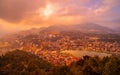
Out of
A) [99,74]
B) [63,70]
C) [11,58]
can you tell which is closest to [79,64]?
[63,70]

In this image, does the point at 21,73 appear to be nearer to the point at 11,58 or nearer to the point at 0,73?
the point at 0,73

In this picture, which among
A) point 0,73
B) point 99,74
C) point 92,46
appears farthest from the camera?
point 92,46

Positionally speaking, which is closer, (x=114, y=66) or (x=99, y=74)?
(x=114, y=66)

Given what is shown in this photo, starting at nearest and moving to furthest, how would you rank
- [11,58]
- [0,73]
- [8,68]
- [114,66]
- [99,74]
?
[114,66], [99,74], [0,73], [8,68], [11,58]

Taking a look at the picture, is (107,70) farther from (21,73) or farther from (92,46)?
(92,46)

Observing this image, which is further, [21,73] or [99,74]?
[21,73]

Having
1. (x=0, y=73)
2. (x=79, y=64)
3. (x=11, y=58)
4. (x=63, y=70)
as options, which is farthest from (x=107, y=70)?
(x=11, y=58)

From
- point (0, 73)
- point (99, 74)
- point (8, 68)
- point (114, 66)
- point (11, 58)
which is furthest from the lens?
point (11, 58)

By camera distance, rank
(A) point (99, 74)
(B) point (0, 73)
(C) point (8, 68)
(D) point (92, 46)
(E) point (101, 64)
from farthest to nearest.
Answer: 1. (D) point (92, 46)
2. (C) point (8, 68)
3. (B) point (0, 73)
4. (E) point (101, 64)
5. (A) point (99, 74)
